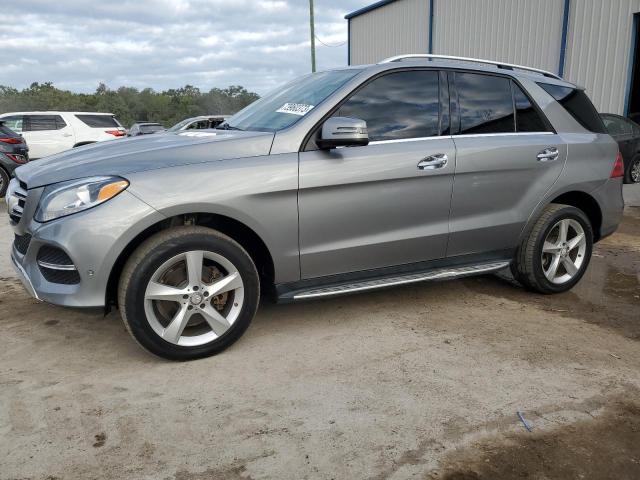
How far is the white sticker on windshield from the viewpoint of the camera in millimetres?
3497

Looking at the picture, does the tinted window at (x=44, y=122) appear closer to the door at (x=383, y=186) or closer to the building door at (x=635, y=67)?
the door at (x=383, y=186)

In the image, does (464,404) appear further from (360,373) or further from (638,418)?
(638,418)

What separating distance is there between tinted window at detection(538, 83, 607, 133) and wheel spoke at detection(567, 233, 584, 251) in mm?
868

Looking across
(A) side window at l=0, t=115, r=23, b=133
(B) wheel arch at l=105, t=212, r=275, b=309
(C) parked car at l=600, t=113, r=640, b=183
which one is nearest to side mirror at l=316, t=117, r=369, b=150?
(B) wheel arch at l=105, t=212, r=275, b=309

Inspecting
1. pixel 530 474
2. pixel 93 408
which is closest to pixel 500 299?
pixel 530 474

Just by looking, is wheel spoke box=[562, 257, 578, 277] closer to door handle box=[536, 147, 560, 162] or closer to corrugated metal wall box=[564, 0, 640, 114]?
door handle box=[536, 147, 560, 162]

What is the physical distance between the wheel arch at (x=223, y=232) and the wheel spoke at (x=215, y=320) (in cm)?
40

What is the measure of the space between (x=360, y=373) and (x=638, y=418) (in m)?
1.38

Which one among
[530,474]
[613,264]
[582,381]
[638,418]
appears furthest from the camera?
[613,264]

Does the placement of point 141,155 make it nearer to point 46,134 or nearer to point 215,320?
point 215,320

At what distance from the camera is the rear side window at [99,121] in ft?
46.0

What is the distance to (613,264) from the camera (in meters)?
5.58

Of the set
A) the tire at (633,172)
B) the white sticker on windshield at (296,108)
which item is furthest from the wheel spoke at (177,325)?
the tire at (633,172)

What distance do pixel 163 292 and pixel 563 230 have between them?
3111 millimetres
